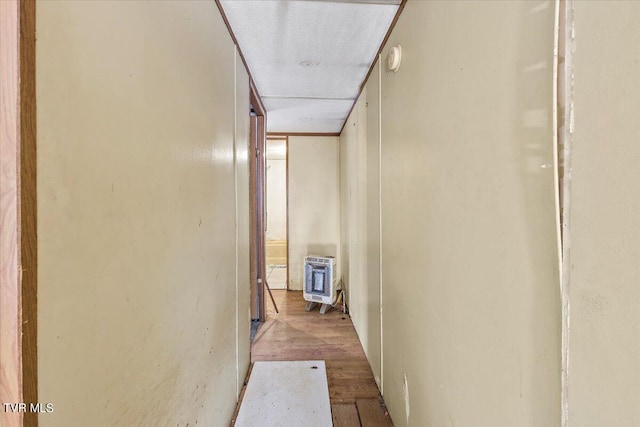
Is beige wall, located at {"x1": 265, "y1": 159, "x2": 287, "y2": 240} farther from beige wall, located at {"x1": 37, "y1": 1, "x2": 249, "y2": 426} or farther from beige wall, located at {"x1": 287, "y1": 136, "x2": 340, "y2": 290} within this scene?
beige wall, located at {"x1": 37, "y1": 1, "x2": 249, "y2": 426}

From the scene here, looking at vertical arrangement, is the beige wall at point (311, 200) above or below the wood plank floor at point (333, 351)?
above

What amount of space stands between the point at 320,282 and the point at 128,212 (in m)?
2.78

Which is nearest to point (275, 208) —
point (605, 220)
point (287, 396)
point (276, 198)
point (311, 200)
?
point (276, 198)

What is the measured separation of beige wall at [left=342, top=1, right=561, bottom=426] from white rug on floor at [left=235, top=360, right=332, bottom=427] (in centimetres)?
59

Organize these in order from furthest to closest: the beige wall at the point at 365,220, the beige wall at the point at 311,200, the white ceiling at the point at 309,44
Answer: the beige wall at the point at 311,200 < the beige wall at the point at 365,220 < the white ceiling at the point at 309,44

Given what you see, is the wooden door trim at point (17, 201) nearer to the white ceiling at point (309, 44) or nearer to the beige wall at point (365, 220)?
the white ceiling at point (309, 44)

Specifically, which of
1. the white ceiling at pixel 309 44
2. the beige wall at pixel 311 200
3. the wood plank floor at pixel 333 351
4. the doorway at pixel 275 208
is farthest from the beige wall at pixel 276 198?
the white ceiling at pixel 309 44

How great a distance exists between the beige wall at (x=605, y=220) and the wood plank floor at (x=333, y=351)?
1.50 meters

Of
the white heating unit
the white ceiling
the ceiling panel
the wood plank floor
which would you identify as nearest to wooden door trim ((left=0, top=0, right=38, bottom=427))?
the white ceiling

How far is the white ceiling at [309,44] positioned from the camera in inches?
57.8

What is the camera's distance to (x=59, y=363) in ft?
1.71

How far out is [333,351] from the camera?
245cm

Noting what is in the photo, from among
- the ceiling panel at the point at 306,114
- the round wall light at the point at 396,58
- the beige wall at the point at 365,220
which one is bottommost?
the beige wall at the point at 365,220

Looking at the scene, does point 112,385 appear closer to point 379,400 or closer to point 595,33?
point 595,33
